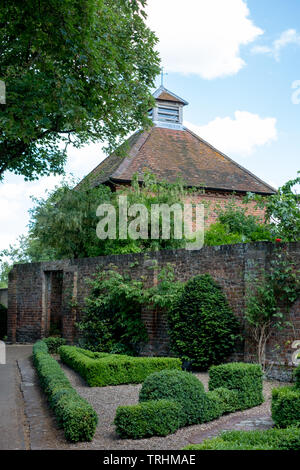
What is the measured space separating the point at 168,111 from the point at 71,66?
17.4 meters

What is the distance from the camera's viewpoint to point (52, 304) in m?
19.4

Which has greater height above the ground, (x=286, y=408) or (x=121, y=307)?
(x=121, y=307)

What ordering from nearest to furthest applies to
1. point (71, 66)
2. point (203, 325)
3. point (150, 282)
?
point (71, 66) < point (203, 325) < point (150, 282)

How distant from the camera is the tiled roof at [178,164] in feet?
68.3

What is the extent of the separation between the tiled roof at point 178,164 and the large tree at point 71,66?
16.0 feet

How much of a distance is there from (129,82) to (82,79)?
11.3 feet

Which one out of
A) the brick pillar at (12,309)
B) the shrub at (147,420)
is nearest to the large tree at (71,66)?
the shrub at (147,420)

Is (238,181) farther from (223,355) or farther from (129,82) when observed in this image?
(223,355)

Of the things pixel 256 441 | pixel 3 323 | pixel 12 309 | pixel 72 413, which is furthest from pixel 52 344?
pixel 256 441

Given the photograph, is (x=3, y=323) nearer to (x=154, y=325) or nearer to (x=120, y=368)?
(x=154, y=325)

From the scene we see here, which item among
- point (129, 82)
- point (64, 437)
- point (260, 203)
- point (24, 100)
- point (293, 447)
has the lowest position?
point (64, 437)

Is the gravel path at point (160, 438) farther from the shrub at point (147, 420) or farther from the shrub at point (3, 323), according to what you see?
the shrub at point (3, 323)
